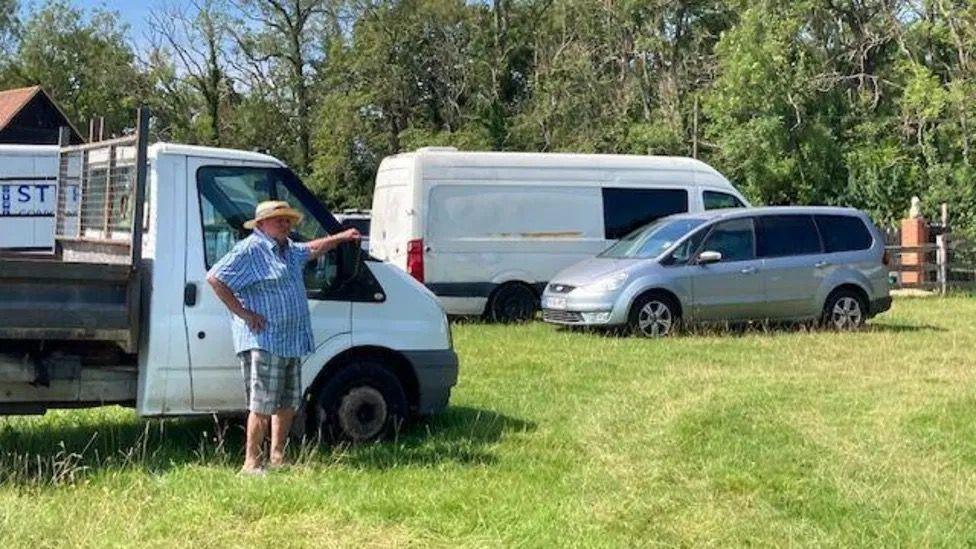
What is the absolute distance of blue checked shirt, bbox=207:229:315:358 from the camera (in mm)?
6387

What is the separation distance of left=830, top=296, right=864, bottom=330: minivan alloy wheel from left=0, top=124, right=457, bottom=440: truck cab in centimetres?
825

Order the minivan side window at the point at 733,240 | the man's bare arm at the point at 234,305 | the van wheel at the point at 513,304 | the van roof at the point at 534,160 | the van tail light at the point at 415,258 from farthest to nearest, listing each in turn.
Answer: the van wheel at the point at 513,304 < the van roof at the point at 534,160 < the van tail light at the point at 415,258 < the minivan side window at the point at 733,240 < the man's bare arm at the point at 234,305

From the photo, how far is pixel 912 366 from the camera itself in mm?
11086

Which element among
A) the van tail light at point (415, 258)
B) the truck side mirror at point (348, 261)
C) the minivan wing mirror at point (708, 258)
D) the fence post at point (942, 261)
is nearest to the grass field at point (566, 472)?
the truck side mirror at point (348, 261)

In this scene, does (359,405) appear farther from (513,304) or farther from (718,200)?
(718,200)

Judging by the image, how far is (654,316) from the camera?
13.8 meters

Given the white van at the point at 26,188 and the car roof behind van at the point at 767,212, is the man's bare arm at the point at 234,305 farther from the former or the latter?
the car roof behind van at the point at 767,212

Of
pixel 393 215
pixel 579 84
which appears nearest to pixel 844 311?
pixel 393 215

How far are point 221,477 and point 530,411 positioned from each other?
3036 millimetres

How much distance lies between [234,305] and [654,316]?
26.9 ft

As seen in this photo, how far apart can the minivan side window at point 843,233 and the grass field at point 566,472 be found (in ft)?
14.1

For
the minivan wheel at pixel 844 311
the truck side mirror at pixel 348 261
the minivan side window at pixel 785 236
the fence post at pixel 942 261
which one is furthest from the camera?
the fence post at pixel 942 261

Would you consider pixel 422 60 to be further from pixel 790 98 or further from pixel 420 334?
pixel 420 334

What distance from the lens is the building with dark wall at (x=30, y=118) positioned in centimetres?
4294
